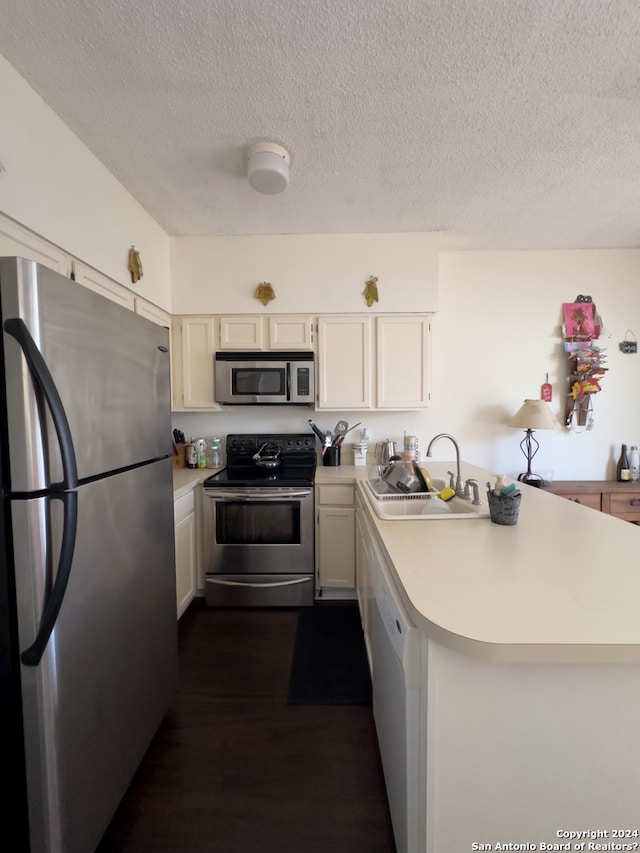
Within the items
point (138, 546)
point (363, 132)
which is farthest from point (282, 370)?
point (138, 546)

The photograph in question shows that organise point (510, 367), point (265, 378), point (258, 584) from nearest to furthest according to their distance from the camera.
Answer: point (258, 584) < point (265, 378) < point (510, 367)

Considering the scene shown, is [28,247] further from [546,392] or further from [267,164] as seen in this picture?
[546,392]

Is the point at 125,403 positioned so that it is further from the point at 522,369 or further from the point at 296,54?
the point at 522,369

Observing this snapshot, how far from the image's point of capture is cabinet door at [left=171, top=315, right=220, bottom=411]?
8.27 feet

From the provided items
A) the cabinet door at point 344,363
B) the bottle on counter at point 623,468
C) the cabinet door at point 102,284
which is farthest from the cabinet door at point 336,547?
the bottle on counter at point 623,468

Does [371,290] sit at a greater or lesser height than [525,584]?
greater

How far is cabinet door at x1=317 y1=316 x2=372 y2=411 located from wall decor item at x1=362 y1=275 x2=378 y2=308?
13 centimetres

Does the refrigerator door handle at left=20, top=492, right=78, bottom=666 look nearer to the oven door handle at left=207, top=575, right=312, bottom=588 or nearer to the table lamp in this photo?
the oven door handle at left=207, top=575, right=312, bottom=588

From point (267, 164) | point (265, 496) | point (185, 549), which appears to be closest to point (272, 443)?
point (265, 496)

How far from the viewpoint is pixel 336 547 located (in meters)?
2.29

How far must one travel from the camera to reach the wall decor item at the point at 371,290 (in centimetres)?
242

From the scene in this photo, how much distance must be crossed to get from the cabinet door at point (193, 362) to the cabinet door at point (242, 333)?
0.31 feet

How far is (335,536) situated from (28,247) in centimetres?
215

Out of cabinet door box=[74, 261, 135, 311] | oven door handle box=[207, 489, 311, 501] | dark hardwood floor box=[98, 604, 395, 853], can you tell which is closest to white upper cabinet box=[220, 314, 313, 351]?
cabinet door box=[74, 261, 135, 311]
